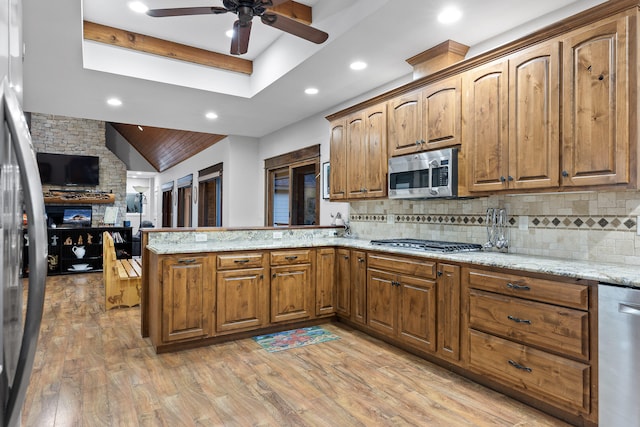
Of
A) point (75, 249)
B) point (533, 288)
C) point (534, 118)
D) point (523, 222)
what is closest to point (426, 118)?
point (534, 118)

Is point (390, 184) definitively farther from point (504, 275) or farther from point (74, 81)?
point (74, 81)

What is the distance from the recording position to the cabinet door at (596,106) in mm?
2084

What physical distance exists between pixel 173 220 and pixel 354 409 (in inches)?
421

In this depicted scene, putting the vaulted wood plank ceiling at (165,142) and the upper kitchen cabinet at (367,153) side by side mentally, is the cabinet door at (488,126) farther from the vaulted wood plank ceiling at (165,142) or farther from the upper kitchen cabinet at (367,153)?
the vaulted wood plank ceiling at (165,142)

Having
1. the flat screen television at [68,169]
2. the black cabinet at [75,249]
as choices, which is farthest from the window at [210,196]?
the flat screen television at [68,169]

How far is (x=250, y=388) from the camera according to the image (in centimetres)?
256

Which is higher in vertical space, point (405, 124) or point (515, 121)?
point (405, 124)

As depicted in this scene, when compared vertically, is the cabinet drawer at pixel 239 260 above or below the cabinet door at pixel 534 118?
below

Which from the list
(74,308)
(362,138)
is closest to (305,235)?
(362,138)

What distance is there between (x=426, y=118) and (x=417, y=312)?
1606 millimetres

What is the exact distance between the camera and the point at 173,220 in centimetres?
1184

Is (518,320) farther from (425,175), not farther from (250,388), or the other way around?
(250,388)

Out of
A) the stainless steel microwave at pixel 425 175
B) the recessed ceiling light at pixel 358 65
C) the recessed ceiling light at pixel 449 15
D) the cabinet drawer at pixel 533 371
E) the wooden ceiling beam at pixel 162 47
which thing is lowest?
the cabinet drawer at pixel 533 371

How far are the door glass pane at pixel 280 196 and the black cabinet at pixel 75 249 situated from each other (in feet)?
11.1
